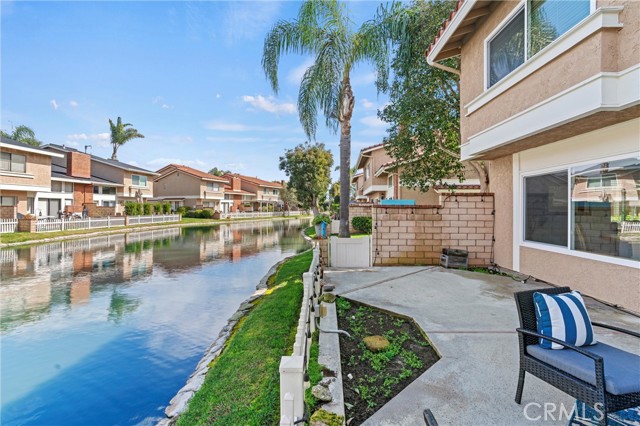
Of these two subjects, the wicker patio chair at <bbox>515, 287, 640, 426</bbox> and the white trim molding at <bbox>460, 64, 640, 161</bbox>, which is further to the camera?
the white trim molding at <bbox>460, 64, 640, 161</bbox>

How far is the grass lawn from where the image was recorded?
3717 millimetres

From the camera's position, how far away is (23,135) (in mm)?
40219

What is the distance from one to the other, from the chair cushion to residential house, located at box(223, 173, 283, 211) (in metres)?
59.4

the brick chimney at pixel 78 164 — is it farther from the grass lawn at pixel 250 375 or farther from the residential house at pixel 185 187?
the grass lawn at pixel 250 375

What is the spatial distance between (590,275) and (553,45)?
4.40 metres

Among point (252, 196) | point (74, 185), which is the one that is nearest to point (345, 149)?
point (74, 185)

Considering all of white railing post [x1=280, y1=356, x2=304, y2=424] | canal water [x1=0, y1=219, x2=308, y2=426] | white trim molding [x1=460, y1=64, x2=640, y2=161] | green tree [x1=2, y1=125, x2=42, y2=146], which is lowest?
canal water [x1=0, y1=219, x2=308, y2=426]

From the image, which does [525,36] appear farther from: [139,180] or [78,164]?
[139,180]

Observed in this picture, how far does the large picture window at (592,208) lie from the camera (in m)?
5.34

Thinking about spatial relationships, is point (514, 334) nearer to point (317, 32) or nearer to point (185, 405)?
point (185, 405)

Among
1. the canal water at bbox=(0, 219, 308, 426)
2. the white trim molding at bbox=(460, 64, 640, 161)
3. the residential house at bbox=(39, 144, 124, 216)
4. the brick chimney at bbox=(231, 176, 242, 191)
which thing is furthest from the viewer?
the brick chimney at bbox=(231, 176, 242, 191)

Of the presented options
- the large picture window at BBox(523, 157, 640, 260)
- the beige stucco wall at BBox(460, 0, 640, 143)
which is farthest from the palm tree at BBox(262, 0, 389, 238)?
the large picture window at BBox(523, 157, 640, 260)

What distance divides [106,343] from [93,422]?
8.55 feet

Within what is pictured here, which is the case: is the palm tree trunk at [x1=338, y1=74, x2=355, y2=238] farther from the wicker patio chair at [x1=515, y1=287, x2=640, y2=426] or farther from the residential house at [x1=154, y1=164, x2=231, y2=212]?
the residential house at [x1=154, y1=164, x2=231, y2=212]
